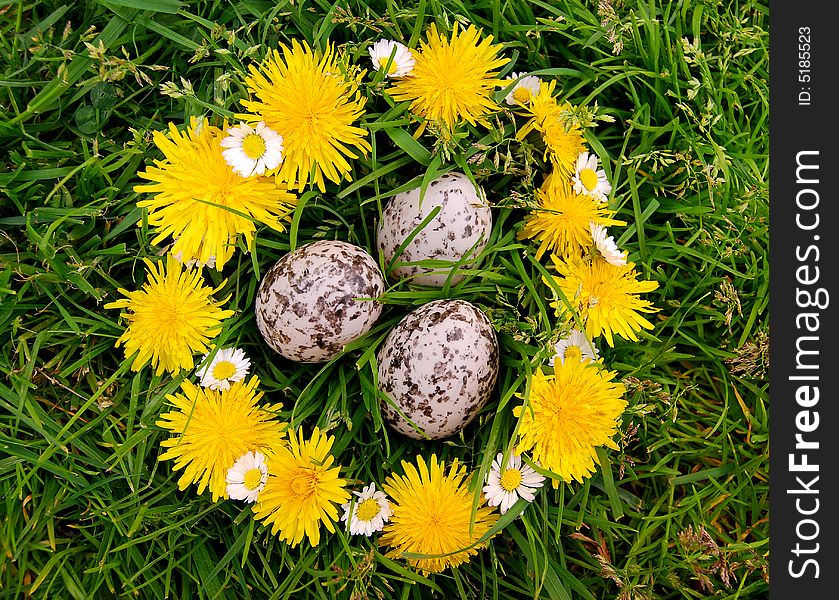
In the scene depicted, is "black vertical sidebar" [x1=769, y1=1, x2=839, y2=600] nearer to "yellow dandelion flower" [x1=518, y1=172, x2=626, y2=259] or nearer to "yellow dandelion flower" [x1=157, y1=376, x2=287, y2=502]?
"yellow dandelion flower" [x1=518, y1=172, x2=626, y2=259]

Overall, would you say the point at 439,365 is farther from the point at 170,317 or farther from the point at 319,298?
the point at 170,317

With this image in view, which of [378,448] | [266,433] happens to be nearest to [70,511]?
[266,433]

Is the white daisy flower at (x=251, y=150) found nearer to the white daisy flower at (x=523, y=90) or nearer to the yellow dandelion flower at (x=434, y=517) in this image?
the white daisy flower at (x=523, y=90)

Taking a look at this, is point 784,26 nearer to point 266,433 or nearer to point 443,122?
point 443,122

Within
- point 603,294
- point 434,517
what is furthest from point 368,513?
point 603,294

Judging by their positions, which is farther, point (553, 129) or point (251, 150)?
point (553, 129)

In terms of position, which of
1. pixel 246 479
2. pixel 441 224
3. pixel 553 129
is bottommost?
pixel 246 479

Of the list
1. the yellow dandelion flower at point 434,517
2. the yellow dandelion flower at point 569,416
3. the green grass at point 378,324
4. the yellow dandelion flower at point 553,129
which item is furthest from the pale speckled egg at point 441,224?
the yellow dandelion flower at point 434,517
